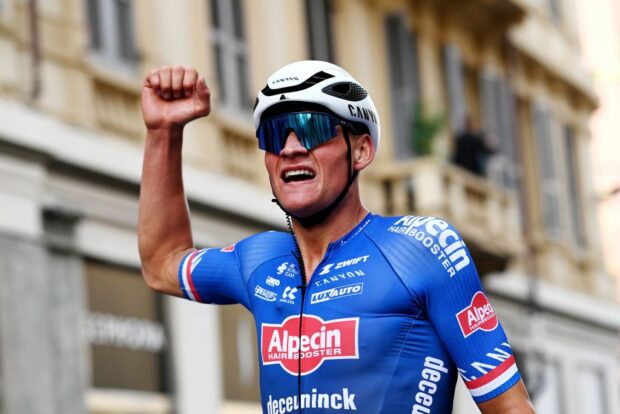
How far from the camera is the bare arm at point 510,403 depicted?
157 inches

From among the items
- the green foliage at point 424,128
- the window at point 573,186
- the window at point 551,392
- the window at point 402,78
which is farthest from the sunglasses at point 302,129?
the window at point 573,186

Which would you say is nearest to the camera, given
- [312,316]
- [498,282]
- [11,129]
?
[312,316]

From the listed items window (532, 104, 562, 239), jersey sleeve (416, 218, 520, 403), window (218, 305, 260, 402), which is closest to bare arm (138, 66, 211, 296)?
jersey sleeve (416, 218, 520, 403)

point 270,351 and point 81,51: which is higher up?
point 81,51

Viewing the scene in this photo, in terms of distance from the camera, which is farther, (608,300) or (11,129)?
(608,300)

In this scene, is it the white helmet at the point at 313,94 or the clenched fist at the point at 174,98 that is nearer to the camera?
the white helmet at the point at 313,94

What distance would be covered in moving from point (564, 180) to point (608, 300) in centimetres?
242

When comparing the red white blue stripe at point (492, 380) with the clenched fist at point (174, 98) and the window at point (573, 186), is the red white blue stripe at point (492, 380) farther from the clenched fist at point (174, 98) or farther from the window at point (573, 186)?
the window at point (573, 186)

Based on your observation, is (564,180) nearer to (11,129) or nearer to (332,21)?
(332,21)

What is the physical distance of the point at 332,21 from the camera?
22.3 meters

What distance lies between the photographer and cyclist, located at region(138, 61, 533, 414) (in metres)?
4.01

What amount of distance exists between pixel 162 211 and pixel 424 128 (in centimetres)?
1832

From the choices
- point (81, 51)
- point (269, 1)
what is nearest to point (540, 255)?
point (269, 1)

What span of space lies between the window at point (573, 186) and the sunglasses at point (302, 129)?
2735 centimetres
